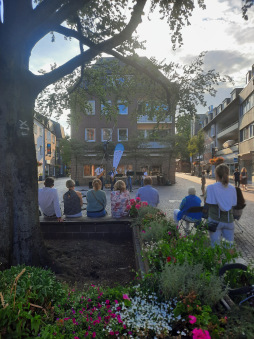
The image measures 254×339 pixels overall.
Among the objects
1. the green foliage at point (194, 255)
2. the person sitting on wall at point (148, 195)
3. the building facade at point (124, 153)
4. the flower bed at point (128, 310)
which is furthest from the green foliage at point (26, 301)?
the building facade at point (124, 153)

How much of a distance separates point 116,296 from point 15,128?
9.42 ft

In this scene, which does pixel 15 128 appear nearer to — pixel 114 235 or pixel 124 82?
pixel 114 235

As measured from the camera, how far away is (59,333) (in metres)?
1.80

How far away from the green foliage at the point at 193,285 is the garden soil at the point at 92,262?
1238 millimetres

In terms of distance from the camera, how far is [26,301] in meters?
2.01

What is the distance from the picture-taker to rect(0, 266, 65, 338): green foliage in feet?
5.70

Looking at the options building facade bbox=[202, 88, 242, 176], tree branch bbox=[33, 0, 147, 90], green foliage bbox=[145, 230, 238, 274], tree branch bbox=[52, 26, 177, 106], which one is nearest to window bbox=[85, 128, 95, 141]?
building facade bbox=[202, 88, 242, 176]

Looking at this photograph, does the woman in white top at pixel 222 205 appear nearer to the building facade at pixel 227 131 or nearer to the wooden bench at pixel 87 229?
the wooden bench at pixel 87 229

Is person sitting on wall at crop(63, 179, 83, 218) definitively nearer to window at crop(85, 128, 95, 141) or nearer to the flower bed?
the flower bed

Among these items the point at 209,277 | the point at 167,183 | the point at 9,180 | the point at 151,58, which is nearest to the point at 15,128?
the point at 9,180

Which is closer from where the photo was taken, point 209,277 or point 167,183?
point 209,277

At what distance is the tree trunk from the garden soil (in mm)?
514

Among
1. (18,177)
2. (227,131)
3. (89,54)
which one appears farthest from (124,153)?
(18,177)

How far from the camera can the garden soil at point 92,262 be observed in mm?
4023
